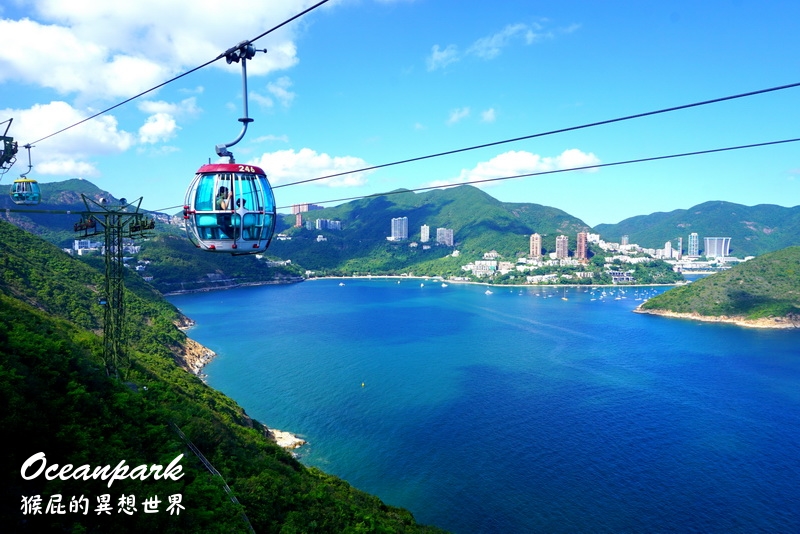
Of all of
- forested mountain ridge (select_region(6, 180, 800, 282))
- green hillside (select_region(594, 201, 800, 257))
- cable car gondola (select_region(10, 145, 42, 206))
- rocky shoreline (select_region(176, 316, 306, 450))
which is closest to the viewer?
cable car gondola (select_region(10, 145, 42, 206))

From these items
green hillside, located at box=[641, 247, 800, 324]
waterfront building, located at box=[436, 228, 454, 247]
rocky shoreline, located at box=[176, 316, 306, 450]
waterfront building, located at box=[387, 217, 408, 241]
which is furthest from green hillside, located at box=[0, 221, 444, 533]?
waterfront building, located at box=[387, 217, 408, 241]

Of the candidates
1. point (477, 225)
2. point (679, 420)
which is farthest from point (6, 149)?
point (477, 225)

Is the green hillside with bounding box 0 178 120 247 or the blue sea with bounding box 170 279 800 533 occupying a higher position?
the green hillside with bounding box 0 178 120 247

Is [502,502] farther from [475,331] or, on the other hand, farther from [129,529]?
[475,331]

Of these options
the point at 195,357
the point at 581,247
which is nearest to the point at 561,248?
the point at 581,247

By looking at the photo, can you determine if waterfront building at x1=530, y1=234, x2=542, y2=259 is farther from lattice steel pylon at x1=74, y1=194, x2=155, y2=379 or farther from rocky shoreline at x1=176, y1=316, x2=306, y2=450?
lattice steel pylon at x1=74, y1=194, x2=155, y2=379

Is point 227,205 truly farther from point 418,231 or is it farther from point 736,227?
point 736,227

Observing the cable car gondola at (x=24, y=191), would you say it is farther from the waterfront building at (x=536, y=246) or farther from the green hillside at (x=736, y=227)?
the green hillside at (x=736, y=227)

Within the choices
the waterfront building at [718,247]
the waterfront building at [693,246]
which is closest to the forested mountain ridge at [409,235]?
the waterfront building at [718,247]
